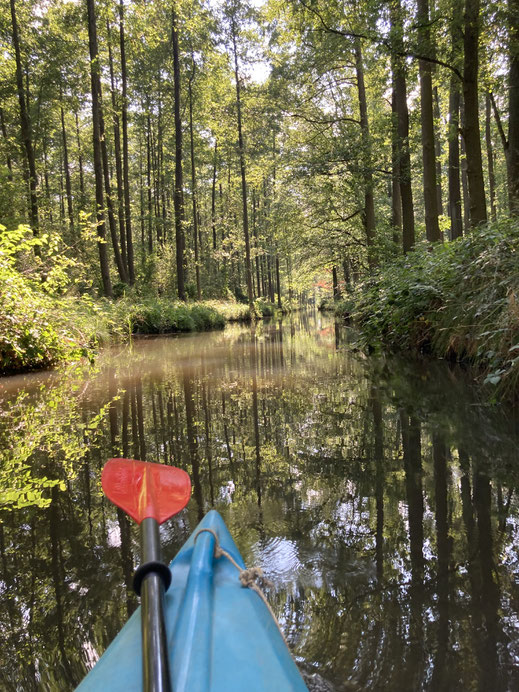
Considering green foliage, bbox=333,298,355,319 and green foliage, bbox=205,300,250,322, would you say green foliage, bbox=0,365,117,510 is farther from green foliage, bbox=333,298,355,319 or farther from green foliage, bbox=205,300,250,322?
green foliage, bbox=205,300,250,322

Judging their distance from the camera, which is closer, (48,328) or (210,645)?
(210,645)

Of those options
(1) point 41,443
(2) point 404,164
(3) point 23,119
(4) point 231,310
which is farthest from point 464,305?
(4) point 231,310

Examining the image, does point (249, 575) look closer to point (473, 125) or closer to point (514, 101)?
point (473, 125)

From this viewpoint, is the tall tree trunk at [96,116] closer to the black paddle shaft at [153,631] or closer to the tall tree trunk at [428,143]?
the tall tree trunk at [428,143]

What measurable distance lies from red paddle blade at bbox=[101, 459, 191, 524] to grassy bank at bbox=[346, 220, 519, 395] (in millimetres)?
2659

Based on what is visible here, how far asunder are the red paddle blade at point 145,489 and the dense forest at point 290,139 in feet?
10.00

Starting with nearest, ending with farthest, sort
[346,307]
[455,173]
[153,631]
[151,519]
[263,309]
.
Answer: [153,631] → [151,519] → [455,173] → [346,307] → [263,309]

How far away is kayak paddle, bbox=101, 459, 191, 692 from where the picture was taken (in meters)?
0.85

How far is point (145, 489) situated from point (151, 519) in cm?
31

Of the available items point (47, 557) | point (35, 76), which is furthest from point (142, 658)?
point (35, 76)

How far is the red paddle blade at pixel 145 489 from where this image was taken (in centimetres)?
163

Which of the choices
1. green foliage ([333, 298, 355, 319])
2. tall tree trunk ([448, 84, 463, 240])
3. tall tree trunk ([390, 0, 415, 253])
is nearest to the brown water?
tall tree trunk ([390, 0, 415, 253])

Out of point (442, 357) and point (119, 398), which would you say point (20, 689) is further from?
point (442, 357)

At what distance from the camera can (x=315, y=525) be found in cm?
198
